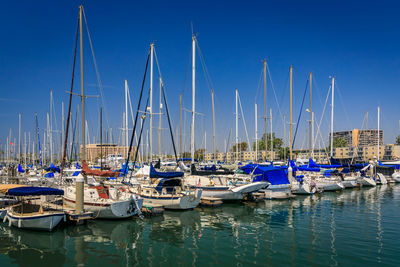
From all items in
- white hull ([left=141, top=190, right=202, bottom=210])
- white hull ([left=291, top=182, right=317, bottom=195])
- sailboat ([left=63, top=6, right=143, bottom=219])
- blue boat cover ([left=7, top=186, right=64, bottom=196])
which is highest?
blue boat cover ([left=7, top=186, right=64, bottom=196])

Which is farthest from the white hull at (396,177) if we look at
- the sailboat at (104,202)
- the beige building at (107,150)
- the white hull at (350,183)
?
the sailboat at (104,202)

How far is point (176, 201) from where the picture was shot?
958 inches

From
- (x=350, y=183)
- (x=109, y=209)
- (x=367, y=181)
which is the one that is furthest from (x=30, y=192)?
(x=367, y=181)

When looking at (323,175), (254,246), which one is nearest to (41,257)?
(254,246)

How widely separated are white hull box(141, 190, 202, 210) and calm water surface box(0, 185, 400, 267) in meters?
0.94

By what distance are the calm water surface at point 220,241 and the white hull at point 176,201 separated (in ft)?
3.10

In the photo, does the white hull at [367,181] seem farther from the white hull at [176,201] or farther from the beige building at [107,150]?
the beige building at [107,150]

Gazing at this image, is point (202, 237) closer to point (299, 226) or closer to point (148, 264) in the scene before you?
point (148, 264)

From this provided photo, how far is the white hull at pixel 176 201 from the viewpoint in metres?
24.3

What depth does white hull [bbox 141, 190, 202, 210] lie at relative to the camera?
24328 mm

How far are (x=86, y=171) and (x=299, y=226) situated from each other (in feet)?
52.7

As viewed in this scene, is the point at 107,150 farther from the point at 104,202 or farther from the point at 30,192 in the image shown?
the point at 30,192

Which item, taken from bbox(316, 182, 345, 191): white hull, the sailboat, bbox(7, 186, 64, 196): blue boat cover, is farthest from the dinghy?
bbox(316, 182, 345, 191): white hull

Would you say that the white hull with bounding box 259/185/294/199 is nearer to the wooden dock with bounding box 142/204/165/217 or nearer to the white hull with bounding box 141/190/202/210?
the white hull with bounding box 141/190/202/210
